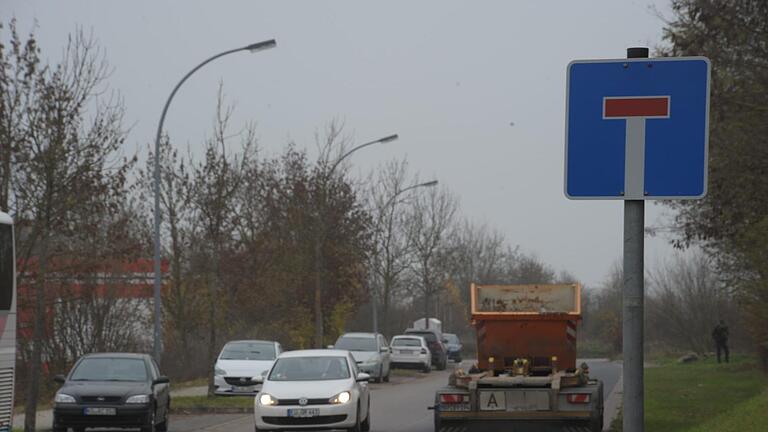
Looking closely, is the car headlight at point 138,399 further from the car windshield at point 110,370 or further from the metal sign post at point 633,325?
the metal sign post at point 633,325

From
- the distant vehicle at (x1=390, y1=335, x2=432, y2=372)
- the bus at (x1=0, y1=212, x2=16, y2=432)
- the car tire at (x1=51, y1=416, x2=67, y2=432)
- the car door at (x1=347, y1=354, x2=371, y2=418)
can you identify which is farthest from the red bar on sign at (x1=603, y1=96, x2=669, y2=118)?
the distant vehicle at (x1=390, y1=335, x2=432, y2=372)

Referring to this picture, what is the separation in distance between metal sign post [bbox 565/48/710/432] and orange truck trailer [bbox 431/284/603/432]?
12090 millimetres

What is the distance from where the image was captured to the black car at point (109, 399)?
→ 21.7m

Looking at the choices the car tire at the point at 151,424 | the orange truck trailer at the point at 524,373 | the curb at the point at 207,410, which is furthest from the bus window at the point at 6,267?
the curb at the point at 207,410

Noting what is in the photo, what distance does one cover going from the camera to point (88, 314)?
3616 centimetres

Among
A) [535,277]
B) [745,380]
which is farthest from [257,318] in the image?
[535,277]

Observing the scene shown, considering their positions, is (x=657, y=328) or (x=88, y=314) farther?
(x=657, y=328)

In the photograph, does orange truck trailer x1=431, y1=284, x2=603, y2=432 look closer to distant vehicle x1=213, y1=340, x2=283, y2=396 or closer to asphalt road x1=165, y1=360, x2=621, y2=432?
asphalt road x1=165, y1=360, x2=621, y2=432

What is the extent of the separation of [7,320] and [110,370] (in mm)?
6356

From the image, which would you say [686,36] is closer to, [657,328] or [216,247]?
[216,247]

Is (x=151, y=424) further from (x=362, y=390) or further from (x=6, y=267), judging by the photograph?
(x=6, y=267)

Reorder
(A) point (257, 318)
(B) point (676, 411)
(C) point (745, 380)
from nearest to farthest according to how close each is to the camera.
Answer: (B) point (676, 411) < (C) point (745, 380) < (A) point (257, 318)

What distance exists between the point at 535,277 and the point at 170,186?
64.1m

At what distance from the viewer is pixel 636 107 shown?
534cm
